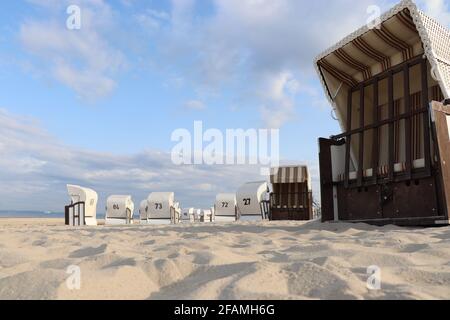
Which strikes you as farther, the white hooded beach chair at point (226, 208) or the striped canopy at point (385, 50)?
the white hooded beach chair at point (226, 208)

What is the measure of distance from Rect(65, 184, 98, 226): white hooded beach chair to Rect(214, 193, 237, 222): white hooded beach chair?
5.75 m

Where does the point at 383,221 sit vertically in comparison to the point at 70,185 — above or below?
below

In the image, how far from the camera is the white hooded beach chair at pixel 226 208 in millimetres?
18406

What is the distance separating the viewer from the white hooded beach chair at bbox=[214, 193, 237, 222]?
18.4m

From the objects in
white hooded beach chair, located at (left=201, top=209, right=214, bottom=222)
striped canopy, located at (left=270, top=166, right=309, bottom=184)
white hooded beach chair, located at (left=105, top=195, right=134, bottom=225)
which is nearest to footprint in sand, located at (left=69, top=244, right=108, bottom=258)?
striped canopy, located at (left=270, top=166, right=309, bottom=184)

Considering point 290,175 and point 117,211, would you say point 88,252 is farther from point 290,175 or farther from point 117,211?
point 117,211

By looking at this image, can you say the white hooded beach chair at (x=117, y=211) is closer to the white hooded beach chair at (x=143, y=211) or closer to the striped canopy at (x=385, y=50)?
the white hooded beach chair at (x=143, y=211)

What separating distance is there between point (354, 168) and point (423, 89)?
171cm

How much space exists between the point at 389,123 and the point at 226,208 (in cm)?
1383

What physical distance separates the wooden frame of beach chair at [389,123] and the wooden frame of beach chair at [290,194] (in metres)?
6.63

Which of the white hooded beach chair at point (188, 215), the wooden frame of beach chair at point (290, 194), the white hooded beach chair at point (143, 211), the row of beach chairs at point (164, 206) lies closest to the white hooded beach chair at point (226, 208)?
the row of beach chairs at point (164, 206)

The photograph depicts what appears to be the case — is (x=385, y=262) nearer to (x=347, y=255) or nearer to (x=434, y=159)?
(x=347, y=255)
